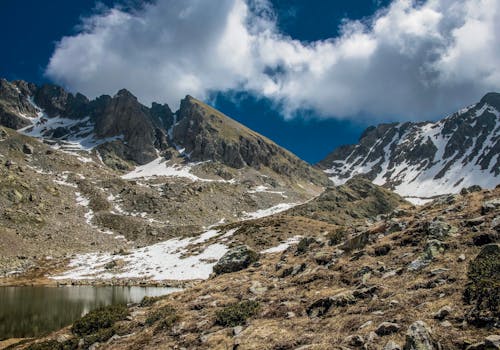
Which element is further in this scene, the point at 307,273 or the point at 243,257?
the point at 243,257

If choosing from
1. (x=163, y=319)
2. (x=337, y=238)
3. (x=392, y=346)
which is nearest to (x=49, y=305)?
(x=163, y=319)

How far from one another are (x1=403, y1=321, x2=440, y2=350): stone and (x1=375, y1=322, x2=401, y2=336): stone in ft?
3.26

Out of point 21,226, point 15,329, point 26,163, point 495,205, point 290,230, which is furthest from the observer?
point 26,163

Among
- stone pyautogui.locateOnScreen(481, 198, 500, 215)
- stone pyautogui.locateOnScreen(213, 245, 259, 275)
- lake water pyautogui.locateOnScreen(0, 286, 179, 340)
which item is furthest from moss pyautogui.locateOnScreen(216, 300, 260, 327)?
lake water pyautogui.locateOnScreen(0, 286, 179, 340)

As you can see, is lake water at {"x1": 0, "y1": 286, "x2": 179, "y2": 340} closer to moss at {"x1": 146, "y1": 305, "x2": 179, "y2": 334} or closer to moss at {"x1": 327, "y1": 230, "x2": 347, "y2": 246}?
moss at {"x1": 146, "y1": 305, "x2": 179, "y2": 334}

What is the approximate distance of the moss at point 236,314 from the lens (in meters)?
15.5

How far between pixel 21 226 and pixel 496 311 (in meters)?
121

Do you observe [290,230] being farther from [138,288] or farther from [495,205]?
[495,205]

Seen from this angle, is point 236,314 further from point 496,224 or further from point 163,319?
point 496,224

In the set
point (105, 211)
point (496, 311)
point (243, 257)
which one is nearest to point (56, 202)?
point (105, 211)

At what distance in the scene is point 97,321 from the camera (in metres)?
20.9

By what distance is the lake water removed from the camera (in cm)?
3081

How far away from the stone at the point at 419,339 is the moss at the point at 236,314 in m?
7.83

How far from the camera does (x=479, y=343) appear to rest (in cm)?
835
